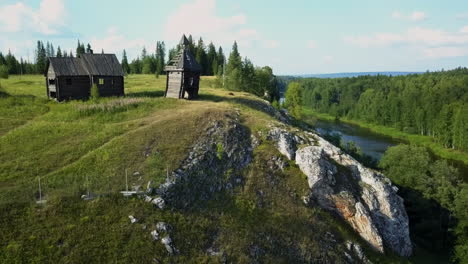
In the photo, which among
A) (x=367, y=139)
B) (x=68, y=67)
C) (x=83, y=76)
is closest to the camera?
(x=68, y=67)

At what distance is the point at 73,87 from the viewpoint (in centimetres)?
4472

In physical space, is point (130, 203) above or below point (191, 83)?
below

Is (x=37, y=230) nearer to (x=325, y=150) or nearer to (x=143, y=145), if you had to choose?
(x=143, y=145)

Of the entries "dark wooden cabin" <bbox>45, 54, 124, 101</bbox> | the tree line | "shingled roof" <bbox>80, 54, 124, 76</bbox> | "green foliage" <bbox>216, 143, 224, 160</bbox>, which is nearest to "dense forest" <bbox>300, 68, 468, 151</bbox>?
the tree line

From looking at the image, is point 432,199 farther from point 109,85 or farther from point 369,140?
point 369,140

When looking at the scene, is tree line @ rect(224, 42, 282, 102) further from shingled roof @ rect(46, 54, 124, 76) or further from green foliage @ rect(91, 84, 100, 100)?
green foliage @ rect(91, 84, 100, 100)

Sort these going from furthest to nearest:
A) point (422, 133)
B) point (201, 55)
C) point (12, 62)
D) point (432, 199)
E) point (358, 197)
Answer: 1. point (201, 55)
2. point (422, 133)
3. point (12, 62)
4. point (432, 199)
5. point (358, 197)

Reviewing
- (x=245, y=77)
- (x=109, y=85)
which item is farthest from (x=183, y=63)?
(x=245, y=77)

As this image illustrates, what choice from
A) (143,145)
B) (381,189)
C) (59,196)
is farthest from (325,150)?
(59,196)

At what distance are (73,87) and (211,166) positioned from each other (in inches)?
996

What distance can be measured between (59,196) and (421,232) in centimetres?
3624

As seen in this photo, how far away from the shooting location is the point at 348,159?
3494cm

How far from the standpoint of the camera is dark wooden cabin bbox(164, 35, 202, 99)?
1773 inches

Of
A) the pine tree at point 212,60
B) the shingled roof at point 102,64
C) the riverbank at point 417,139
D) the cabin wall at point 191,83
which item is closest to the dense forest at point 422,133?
the riverbank at point 417,139
